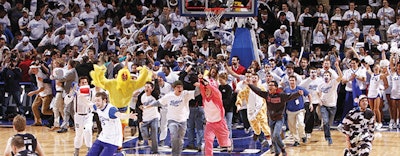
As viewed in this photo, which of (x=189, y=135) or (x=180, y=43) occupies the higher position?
(x=180, y=43)

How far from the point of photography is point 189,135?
1806 centimetres

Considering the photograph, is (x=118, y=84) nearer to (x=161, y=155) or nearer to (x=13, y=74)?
(x=161, y=155)

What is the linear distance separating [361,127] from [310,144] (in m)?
5.17

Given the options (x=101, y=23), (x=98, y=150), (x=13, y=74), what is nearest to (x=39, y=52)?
(x=13, y=74)

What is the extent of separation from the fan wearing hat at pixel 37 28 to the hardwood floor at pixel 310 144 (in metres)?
6.02

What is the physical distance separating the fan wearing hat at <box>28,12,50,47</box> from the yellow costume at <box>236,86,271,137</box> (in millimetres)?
10737

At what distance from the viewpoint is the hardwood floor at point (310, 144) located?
57.7 ft

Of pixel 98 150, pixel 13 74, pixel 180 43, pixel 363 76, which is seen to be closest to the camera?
pixel 98 150

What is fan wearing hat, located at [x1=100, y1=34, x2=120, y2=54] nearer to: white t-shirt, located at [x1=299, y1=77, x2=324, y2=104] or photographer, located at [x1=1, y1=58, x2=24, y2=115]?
photographer, located at [x1=1, y1=58, x2=24, y2=115]

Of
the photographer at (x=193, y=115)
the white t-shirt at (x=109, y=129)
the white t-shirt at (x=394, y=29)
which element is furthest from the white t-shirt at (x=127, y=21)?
the white t-shirt at (x=109, y=129)

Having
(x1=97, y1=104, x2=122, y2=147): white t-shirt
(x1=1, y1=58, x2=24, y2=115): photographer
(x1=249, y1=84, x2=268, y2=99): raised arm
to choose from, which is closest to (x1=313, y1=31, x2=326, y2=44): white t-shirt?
(x1=1, y1=58, x2=24, y2=115): photographer

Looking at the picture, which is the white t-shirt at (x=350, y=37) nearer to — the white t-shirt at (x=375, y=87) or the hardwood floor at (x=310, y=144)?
the white t-shirt at (x=375, y=87)

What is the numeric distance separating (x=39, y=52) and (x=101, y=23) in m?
3.19

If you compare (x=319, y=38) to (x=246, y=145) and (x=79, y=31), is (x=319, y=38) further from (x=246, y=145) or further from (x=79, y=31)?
(x=79, y=31)
